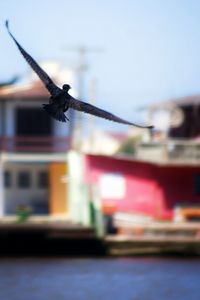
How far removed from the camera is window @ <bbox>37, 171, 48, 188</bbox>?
45500 millimetres

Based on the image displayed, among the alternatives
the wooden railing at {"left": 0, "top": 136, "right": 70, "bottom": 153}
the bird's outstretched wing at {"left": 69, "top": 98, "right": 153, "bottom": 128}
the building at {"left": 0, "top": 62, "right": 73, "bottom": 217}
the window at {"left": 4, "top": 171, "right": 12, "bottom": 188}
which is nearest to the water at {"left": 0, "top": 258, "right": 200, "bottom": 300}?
the building at {"left": 0, "top": 62, "right": 73, "bottom": 217}

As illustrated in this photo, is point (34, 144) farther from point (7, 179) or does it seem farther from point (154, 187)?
point (154, 187)

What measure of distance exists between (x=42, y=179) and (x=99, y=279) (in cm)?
1354

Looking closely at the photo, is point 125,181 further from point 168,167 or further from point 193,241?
point 193,241

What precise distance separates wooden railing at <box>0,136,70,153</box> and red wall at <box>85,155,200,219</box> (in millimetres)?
3200

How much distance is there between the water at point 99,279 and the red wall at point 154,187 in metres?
4.17

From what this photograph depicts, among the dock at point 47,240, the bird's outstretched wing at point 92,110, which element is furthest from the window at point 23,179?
the bird's outstretched wing at point 92,110

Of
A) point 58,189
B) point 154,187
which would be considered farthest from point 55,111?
point 58,189

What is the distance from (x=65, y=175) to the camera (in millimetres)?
44906

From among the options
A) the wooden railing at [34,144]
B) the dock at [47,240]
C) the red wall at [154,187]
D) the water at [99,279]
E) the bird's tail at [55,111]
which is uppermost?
the wooden railing at [34,144]

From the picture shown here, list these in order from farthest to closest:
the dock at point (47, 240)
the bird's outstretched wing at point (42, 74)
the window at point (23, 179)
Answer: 1. the window at point (23, 179)
2. the dock at point (47, 240)
3. the bird's outstretched wing at point (42, 74)

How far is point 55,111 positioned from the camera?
14.9 m

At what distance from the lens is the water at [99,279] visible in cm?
2917

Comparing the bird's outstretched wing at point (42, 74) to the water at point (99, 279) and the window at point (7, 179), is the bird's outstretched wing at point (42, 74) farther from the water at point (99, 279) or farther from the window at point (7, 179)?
the window at point (7, 179)
